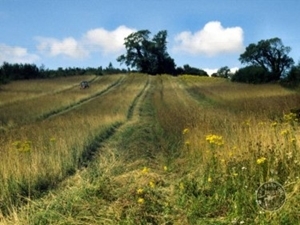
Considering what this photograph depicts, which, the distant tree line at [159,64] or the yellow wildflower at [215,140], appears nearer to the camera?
the yellow wildflower at [215,140]

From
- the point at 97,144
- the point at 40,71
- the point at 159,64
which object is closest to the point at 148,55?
the point at 159,64

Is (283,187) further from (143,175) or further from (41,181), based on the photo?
(41,181)

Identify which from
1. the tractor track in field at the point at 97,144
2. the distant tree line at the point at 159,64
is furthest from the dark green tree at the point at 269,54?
the tractor track in field at the point at 97,144

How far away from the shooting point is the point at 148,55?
4321 inches

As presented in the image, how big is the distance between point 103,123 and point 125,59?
95.4m

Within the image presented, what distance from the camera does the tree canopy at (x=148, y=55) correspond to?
107m

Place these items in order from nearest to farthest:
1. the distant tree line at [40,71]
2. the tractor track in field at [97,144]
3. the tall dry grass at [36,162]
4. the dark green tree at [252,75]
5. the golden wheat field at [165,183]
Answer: the golden wheat field at [165,183]
the tall dry grass at [36,162]
the tractor track in field at [97,144]
the dark green tree at [252,75]
the distant tree line at [40,71]

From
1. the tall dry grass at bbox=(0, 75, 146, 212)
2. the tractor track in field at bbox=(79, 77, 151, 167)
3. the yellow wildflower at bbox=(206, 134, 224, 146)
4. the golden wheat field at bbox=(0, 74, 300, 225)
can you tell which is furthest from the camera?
the tractor track in field at bbox=(79, 77, 151, 167)

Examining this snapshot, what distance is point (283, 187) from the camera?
573 cm

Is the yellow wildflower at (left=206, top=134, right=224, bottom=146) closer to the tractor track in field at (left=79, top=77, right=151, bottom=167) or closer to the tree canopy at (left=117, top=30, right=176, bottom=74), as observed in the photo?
the tractor track in field at (left=79, top=77, right=151, bottom=167)

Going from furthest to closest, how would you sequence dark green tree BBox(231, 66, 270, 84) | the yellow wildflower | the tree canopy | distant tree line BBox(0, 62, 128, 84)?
1. the tree canopy
2. distant tree line BBox(0, 62, 128, 84)
3. dark green tree BBox(231, 66, 270, 84)
4. the yellow wildflower

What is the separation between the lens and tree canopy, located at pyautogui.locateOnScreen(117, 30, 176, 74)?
107250mm

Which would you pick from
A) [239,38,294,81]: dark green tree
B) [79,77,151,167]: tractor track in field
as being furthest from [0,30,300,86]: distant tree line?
[79,77,151,167]: tractor track in field

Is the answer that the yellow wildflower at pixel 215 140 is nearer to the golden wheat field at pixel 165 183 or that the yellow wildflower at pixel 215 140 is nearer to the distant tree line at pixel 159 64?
the golden wheat field at pixel 165 183
